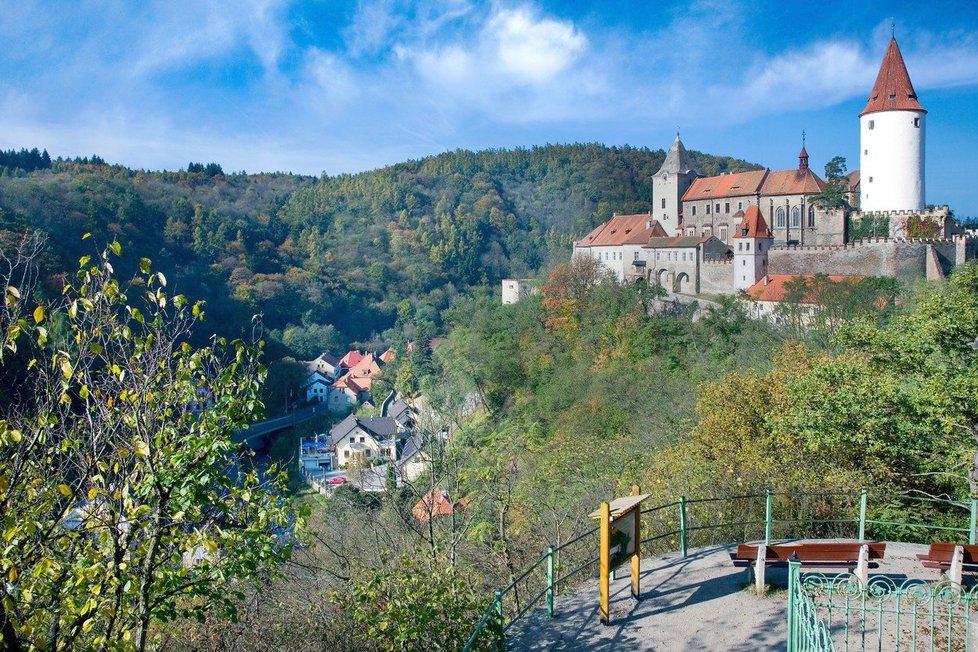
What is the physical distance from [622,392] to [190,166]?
289 ft

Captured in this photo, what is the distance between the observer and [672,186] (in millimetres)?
48344

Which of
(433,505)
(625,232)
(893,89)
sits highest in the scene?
(893,89)

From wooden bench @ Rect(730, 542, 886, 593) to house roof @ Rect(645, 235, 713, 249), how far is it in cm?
3158

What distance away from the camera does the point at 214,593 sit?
5.06 m

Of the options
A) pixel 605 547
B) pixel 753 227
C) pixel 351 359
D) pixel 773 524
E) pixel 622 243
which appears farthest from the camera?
pixel 351 359

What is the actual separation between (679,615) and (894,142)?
32.4 meters

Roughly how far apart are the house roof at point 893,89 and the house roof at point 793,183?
486 centimetres

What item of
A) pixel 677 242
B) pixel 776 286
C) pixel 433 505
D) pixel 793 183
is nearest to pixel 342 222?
pixel 677 242

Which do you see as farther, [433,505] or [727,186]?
[727,186]

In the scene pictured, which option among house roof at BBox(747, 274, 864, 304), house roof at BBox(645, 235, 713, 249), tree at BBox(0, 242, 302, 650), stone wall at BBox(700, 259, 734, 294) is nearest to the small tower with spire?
house roof at BBox(645, 235, 713, 249)

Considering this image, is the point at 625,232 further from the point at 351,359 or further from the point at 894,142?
the point at 351,359

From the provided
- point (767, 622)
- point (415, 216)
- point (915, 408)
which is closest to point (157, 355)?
point (767, 622)

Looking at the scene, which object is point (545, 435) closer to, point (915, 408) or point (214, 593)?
point (915, 408)

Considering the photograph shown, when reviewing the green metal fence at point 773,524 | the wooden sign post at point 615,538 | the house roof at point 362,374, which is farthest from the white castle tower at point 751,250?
the house roof at point 362,374
